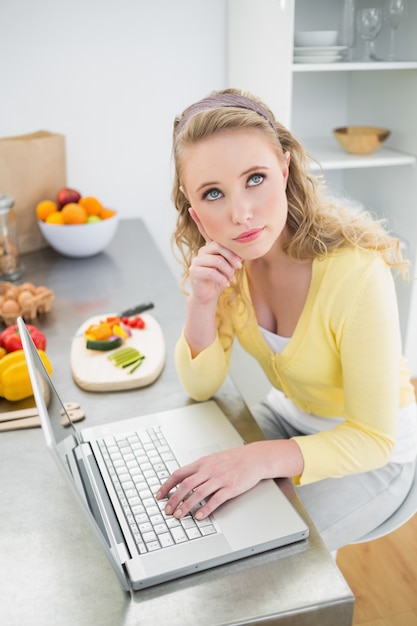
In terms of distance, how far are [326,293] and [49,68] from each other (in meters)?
1.36

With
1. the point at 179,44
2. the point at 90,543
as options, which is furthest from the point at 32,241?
the point at 90,543

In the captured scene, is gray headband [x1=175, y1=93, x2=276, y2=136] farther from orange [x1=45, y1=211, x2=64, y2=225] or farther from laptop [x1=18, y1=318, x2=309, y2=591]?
orange [x1=45, y1=211, x2=64, y2=225]

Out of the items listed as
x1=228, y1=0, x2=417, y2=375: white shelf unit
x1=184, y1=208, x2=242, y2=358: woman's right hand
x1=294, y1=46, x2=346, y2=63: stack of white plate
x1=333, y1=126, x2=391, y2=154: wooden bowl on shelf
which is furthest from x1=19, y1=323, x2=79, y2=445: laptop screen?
x1=333, y1=126, x2=391, y2=154: wooden bowl on shelf

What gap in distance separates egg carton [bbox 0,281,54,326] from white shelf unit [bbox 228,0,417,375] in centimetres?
83

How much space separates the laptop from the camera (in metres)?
0.77

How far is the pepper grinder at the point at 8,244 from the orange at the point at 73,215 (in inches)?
5.6

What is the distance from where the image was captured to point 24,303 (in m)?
1.47

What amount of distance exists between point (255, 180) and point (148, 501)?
19.5 inches

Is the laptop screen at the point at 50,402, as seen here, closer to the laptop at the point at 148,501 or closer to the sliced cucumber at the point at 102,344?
the laptop at the point at 148,501

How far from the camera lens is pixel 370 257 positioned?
3.65 feet

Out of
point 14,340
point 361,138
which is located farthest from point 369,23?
point 14,340

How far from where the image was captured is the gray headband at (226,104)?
1.02 metres

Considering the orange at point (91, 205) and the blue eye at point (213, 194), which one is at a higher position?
the blue eye at point (213, 194)

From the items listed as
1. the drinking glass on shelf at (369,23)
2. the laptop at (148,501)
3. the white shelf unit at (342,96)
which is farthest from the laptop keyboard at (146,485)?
the drinking glass on shelf at (369,23)
